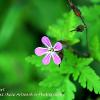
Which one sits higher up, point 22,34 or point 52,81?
point 22,34

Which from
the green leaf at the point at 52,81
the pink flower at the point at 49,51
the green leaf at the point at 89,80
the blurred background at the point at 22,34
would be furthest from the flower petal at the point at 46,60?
the blurred background at the point at 22,34

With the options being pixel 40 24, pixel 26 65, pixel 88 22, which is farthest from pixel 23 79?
pixel 88 22

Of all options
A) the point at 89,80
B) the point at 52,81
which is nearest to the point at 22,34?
the point at 52,81

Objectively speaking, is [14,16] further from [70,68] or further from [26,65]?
[70,68]

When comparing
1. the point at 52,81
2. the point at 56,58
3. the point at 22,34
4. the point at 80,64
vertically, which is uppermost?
the point at 22,34

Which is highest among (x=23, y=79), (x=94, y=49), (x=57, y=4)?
(x=57, y=4)

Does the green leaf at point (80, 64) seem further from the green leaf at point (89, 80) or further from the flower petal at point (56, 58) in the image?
the flower petal at point (56, 58)

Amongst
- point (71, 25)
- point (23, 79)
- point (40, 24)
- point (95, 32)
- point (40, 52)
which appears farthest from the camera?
point (40, 24)

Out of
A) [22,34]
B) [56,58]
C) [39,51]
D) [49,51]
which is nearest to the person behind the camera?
[56,58]

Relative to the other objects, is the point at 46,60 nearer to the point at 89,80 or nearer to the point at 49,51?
the point at 49,51

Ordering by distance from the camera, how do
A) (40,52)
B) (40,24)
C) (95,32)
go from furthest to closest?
(40,24), (95,32), (40,52)
